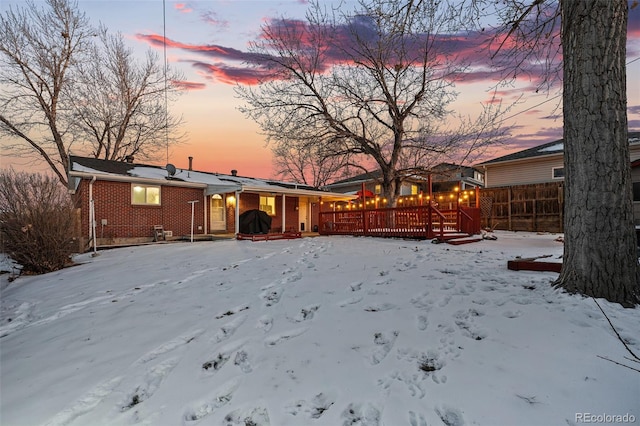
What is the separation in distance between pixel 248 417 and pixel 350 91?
508 inches

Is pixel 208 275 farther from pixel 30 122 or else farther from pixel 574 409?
pixel 30 122

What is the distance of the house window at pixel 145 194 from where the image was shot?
1279cm

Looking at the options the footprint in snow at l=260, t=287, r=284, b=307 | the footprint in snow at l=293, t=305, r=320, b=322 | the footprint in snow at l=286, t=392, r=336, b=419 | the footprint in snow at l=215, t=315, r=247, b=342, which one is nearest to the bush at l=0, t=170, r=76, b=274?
the footprint in snow at l=260, t=287, r=284, b=307

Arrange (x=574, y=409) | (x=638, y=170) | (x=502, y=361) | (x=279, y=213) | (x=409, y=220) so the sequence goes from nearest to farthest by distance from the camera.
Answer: (x=574, y=409)
(x=502, y=361)
(x=409, y=220)
(x=638, y=170)
(x=279, y=213)

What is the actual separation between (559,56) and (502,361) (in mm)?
6372

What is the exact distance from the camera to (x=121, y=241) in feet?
39.5

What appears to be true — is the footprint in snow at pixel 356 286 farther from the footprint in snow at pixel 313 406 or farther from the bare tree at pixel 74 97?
the bare tree at pixel 74 97

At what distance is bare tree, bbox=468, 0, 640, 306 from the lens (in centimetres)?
302

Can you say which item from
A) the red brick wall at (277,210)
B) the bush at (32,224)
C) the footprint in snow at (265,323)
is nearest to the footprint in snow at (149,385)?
the footprint in snow at (265,323)

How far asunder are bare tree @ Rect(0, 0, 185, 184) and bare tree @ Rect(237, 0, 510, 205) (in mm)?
14017

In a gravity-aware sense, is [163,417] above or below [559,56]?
below

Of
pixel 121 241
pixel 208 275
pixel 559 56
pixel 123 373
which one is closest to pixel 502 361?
pixel 123 373

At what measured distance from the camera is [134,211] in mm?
12695

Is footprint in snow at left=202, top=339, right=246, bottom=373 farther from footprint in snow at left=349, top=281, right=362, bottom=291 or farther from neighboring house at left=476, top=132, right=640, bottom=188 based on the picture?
neighboring house at left=476, top=132, right=640, bottom=188
